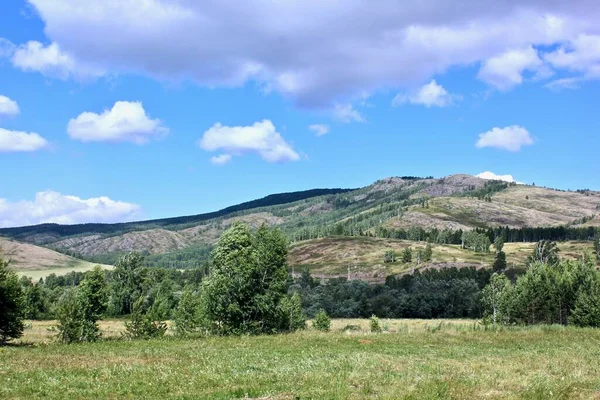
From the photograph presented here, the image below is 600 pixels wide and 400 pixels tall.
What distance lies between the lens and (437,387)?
1759 centimetres

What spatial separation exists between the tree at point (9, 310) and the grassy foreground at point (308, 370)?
11986 mm

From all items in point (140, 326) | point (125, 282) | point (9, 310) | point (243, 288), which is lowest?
point (125, 282)

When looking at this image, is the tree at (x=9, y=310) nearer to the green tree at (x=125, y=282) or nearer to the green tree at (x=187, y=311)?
the green tree at (x=187, y=311)

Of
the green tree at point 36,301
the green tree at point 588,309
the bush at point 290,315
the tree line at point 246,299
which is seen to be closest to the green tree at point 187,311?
the tree line at point 246,299

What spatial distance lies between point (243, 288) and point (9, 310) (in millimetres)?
20823

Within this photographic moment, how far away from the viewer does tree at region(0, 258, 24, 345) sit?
4256 cm

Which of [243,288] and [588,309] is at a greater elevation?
[243,288]

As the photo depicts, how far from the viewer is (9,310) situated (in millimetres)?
43000

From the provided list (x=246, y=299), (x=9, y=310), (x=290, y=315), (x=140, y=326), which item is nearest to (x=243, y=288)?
(x=246, y=299)

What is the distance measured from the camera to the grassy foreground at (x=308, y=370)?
17391 mm

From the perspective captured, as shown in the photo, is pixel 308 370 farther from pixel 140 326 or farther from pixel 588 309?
pixel 588 309

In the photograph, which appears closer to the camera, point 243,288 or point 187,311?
point 243,288

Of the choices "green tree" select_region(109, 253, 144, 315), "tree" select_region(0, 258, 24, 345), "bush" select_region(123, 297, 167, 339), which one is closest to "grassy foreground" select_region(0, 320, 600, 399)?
"tree" select_region(0, 258, 24, 345)

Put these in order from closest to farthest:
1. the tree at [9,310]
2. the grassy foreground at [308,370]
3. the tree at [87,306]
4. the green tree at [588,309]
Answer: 1. the grassy foreground at [308,370]
2. the tree at [9,310]
3. the tree at [87,306]
4. the green tree at [588,309]
